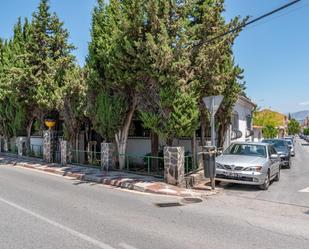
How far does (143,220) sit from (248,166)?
5.13 m

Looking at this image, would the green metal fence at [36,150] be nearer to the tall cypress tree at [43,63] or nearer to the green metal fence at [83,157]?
the tall cypress tree at [43,63]

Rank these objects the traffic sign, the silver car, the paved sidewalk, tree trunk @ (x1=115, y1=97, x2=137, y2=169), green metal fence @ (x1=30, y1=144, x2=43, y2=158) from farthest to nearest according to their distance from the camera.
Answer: green metal fence @ (x1=30, y1=144, x2=43, y2=158), tree trunk @ (x1=115, y1=97, x2=137, y2=169), the silver car, the traffic sign, the paved sidewalk

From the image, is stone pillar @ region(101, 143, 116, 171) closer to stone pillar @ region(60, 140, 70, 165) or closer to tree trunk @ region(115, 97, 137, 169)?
tree trunk @ region(115, 97, 137, 169)

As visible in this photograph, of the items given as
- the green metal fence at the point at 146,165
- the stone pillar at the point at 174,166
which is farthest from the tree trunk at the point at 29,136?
the stone pillar at the point at 174,166

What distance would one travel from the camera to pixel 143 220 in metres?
6.89

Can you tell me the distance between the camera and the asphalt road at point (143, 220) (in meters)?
5.47

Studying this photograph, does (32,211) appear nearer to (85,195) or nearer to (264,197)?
(85,195)

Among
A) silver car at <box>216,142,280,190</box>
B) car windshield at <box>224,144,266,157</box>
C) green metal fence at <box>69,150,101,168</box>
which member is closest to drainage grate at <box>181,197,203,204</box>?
silver car at <box>216,142,280,190</box>

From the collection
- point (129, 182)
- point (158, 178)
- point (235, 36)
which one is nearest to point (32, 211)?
point (129, 182)

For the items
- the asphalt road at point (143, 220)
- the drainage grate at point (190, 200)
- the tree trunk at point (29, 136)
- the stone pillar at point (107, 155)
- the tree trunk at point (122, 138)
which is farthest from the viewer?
the tree trunk at point (29, 136)

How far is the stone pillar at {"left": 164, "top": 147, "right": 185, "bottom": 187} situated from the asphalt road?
162 centimetres

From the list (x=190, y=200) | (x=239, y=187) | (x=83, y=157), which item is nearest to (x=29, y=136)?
(x=83, y=157)

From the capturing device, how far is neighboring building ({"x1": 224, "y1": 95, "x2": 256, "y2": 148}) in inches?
832

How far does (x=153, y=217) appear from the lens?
716 centimetres
